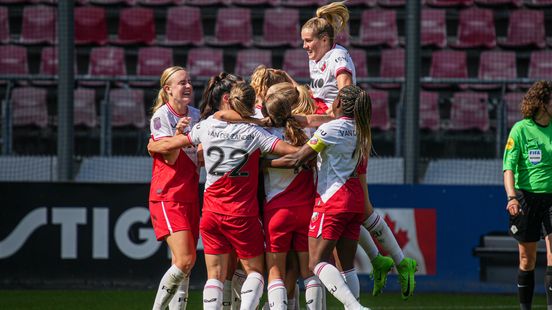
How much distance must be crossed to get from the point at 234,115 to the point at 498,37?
9.07 metres

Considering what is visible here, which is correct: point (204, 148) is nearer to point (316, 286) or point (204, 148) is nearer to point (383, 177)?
point (316, 286)

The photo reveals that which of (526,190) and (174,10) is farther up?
(174,10)

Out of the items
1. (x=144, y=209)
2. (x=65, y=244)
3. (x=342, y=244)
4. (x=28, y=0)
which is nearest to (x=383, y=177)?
(x=144, y=209)

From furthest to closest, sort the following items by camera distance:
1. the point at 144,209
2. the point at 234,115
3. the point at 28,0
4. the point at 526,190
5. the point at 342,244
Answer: the point at 28,0, the point at 144,209, the point at 526,190, the point at 342,244, the point at 234,115

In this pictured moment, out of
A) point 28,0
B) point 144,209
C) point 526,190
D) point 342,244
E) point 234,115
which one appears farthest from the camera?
point 28,0

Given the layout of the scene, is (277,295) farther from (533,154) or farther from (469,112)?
(469,112)

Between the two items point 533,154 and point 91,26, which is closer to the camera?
point 533,154

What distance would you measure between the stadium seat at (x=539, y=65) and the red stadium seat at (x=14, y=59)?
23.5 feet

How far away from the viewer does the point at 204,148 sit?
6113 millimetres

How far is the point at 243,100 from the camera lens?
607 cm

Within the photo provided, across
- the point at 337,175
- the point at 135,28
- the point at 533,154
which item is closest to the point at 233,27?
the point at 135,28

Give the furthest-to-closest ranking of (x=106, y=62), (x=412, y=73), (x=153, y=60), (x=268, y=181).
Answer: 1. (x=106, y=62)
2. (x=153, y=60)
3. (x=412, y=73)
4. (x=268, y=181)

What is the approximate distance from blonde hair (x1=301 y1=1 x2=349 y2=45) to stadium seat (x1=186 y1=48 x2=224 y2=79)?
662cm

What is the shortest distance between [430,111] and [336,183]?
6069mm
